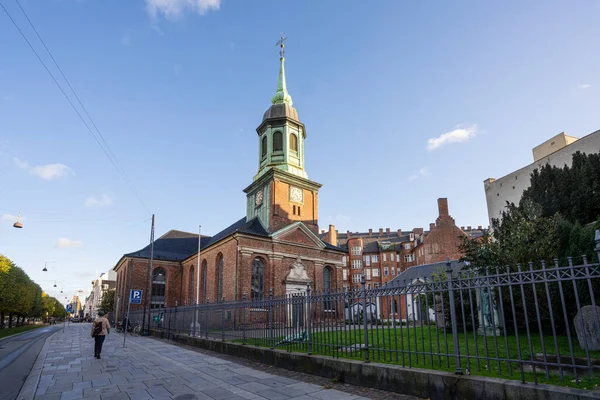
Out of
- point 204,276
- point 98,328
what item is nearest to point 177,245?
point 204,276

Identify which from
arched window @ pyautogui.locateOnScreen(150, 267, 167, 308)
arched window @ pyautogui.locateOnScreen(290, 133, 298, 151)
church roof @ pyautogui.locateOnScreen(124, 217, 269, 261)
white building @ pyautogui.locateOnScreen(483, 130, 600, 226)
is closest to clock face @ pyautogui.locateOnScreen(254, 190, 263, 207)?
church roof @ pyautogui.locateOnScreen(124, 217, 269, 261)

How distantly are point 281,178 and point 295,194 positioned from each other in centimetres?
218

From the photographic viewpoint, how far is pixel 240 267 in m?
25.5

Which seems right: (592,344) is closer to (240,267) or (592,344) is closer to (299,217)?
(240,267)

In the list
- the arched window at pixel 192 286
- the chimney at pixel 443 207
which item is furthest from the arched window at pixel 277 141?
the chimney at pixel 443 207

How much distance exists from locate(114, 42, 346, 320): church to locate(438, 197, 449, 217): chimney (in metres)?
27.8

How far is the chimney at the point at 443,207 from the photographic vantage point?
176ft

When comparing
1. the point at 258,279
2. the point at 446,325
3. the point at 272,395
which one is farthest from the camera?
the point at 258,279

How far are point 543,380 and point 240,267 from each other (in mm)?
21791

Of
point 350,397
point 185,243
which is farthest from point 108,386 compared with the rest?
point 185,243

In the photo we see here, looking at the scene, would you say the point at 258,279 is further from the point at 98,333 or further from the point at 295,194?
the point at 98,333

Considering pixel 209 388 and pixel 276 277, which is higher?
pixel 276 277

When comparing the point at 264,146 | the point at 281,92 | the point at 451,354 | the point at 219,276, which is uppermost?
the point at 281,92

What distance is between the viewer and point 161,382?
8.01m
